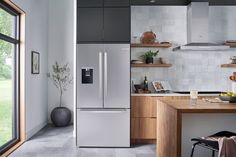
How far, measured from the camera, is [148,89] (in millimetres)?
5738

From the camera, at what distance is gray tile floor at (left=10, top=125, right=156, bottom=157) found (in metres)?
4.39

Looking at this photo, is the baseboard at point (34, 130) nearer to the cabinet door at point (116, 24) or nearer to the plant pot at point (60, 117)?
the plant pot at point (60, 117)

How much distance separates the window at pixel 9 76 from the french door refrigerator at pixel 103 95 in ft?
3.79

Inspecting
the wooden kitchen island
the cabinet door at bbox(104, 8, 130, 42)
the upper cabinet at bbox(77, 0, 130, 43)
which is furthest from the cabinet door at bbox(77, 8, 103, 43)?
the wooden kitchen island

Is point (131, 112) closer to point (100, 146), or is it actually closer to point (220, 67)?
point (100, 146)

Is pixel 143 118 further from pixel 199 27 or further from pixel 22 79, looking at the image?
pixel 22 79

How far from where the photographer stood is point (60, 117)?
261 inches

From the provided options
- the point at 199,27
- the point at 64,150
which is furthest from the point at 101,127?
the point at 199,27

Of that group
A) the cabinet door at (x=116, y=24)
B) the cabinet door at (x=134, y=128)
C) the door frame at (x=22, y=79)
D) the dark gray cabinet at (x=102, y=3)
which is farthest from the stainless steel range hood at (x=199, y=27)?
the door frame at (x=22, y=79)

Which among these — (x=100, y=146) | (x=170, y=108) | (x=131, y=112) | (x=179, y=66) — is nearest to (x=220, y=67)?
(x=179, y=66)

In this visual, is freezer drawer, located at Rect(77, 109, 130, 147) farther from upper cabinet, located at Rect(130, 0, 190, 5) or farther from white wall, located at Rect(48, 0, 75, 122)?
white wall, located at Rect(48, 0, 75, 122)

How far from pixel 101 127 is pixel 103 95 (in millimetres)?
548

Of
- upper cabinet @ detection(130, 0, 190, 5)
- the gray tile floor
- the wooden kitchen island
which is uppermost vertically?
upper cabinet @ detection(130, 0, 190, 5)

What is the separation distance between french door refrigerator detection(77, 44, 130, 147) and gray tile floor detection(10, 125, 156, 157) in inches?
7.8
